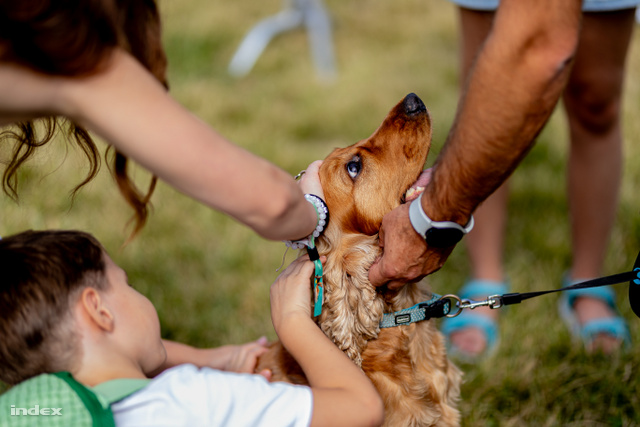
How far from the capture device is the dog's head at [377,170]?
85.3 inches

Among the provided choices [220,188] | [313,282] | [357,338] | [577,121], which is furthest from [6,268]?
[577,121]

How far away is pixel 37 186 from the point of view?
157 inches

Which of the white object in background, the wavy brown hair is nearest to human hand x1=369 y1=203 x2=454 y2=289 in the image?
the wavy brown hair

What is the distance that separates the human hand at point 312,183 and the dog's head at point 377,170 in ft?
0.07

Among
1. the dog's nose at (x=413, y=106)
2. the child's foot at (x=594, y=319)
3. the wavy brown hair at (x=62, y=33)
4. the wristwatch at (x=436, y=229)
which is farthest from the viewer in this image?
the child's foot at (x=594, y=319)

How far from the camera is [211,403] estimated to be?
1422 millimetres

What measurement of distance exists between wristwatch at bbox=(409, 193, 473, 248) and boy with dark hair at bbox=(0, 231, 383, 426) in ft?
1.49

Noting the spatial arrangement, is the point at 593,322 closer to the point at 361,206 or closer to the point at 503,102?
the point at 361,206

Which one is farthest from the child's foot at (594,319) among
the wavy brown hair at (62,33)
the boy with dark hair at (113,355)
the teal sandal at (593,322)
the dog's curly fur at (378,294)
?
the wavy brown hair at (62,33)

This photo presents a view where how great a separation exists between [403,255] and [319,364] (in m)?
0.43

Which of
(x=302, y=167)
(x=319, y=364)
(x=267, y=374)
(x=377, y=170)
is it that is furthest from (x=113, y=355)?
(x=302, y=167)

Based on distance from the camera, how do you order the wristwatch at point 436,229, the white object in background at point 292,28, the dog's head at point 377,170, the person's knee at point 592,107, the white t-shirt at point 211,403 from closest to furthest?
the white t-shirt at point 211,403
the wristwatch at point 436,229
the dog's head at point 377,170
the person's knee at point 592,107
the white object in background at point 292,28

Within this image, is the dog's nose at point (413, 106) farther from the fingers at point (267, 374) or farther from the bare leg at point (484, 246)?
the fingers at point (267, 374)

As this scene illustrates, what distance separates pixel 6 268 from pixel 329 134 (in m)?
3.60
